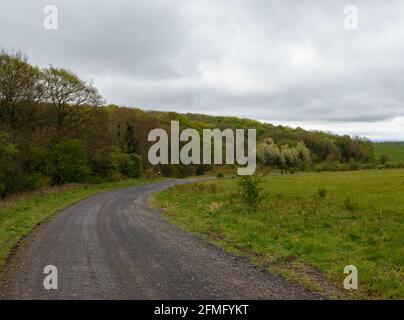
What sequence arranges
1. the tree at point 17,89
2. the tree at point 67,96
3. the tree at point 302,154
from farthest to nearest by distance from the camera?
1. the tree at point 302,154
2. the tree at point 67,96
3. the tree at point 17,89

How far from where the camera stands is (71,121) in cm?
4572

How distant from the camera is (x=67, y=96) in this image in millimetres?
43844

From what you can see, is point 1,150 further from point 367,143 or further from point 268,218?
point 367,143

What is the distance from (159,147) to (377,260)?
2512 inches

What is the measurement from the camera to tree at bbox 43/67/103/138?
4172cm

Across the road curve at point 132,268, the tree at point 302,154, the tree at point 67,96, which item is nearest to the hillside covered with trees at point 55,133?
the tree at point 67,96

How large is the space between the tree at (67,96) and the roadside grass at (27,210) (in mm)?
10285

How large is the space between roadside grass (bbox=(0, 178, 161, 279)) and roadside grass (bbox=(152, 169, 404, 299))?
7.13 meters

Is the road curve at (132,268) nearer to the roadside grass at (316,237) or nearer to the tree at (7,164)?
the roadside grass at (316,237)

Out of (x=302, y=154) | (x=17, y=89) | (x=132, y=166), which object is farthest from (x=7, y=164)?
(x=302, y=154)

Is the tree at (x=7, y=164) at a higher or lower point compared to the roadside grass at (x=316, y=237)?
higher

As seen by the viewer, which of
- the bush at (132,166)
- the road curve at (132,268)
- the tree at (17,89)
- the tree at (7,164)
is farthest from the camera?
Result: the bush at (132,166)

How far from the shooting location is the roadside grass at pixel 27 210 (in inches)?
565

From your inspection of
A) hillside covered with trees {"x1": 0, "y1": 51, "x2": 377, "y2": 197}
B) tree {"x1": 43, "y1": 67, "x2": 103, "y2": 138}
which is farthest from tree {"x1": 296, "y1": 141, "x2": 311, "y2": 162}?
tree {"x1": 43, "y1": 67, "x2": 103, "y2": 138}
